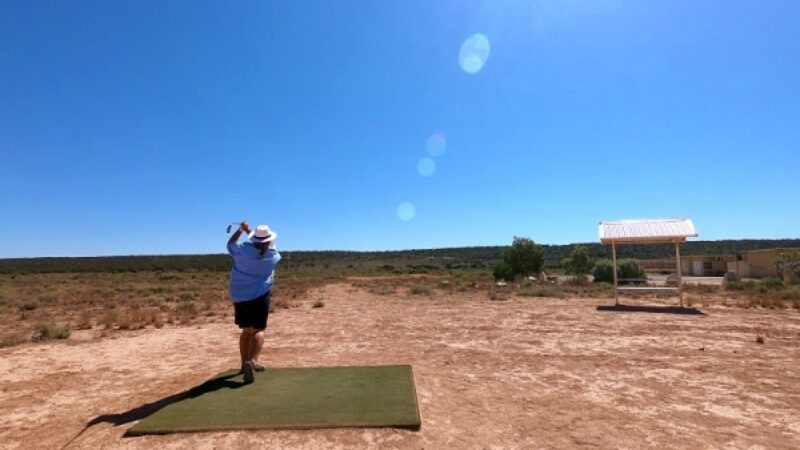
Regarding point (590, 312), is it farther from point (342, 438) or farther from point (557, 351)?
point (342, 438)

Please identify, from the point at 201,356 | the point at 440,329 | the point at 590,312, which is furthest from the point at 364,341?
the point at 590,312

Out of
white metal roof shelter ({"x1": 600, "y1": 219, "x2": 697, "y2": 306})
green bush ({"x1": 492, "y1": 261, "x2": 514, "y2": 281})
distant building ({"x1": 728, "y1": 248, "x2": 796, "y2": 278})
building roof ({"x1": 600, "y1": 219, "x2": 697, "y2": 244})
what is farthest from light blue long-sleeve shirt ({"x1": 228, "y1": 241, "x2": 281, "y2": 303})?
distant building ({"x1": 728, "y1": 248, "x2": 796, "y2": 278})

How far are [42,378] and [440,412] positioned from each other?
5.95 metres

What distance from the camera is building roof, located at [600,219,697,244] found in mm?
14633

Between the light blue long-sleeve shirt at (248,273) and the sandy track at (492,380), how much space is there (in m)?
1.48

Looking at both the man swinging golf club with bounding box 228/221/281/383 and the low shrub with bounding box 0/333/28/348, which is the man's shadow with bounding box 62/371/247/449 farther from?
the low shrub with bounding box 0/333/28/348

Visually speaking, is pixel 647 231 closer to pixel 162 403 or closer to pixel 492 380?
pixel 492 380

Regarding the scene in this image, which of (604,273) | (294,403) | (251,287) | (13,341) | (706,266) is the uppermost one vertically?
(706,266)

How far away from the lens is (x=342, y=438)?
3.82 m

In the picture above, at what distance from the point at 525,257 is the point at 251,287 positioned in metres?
31.9

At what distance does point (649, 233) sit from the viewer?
1506cm

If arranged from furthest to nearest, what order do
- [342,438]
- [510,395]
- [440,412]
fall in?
[510,395] < [440,412] < [342,438]

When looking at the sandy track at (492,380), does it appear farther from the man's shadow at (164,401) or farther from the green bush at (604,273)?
the green bush at (604,273)

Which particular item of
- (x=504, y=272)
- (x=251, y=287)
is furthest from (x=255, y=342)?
(x=504, y=272)
